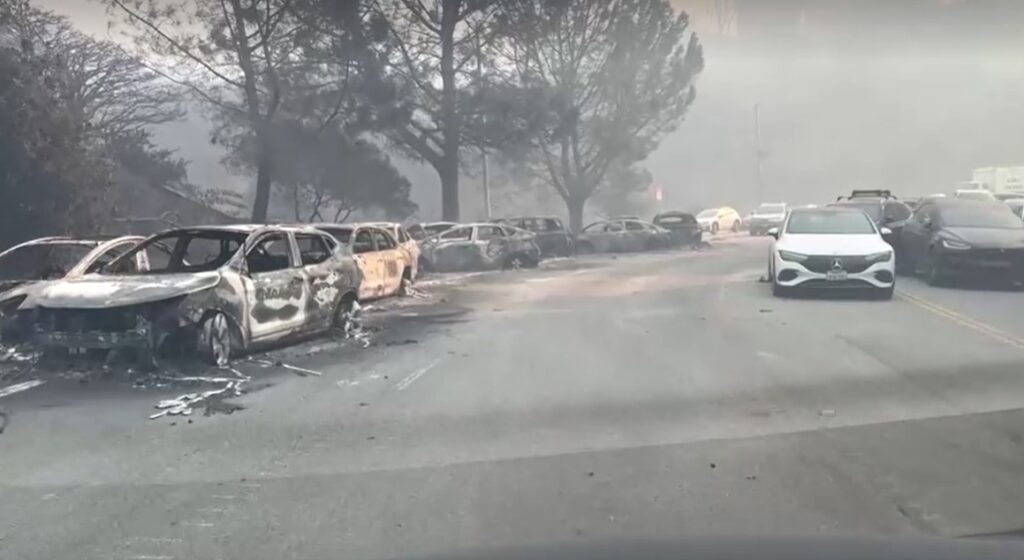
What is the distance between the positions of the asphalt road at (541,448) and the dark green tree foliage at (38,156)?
8418 millimetres

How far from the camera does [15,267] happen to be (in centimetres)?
1257

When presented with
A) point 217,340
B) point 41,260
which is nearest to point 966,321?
point 217,340

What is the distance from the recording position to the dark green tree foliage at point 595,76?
32625mm

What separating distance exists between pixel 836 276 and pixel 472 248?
424 inches

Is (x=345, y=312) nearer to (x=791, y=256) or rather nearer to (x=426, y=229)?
(x=791, y=256)

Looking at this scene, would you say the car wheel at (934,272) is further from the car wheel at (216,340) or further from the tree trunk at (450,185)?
the tree trunk at (450,185)

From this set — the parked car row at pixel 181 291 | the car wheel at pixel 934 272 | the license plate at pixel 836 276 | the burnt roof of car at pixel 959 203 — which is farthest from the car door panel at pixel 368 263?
the burnt roof of car at pixel 959 203

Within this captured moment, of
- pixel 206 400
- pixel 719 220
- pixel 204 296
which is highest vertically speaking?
pixel 204 296

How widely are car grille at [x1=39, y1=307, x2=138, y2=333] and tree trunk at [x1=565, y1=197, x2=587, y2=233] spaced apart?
1235 inches

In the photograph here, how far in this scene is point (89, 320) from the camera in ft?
30.4

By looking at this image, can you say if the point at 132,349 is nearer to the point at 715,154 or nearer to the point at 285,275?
the point at 285,275

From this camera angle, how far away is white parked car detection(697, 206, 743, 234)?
45.3 meters

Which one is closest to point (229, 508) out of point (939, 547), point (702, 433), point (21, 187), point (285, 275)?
point (702, 433)

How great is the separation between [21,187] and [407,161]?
723 inches
